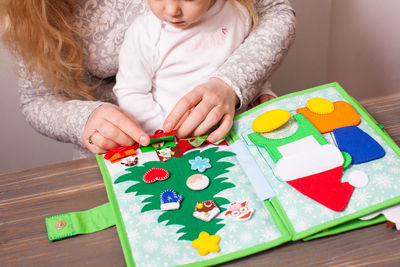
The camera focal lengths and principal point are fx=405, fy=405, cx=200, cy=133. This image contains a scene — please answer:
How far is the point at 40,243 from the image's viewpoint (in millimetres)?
563

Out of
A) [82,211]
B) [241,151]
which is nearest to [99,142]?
[82,211]

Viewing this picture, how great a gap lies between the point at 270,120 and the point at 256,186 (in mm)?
129

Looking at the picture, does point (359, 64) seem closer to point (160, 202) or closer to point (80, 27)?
point (80, 27)

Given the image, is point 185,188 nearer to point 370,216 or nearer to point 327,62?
point 370,216

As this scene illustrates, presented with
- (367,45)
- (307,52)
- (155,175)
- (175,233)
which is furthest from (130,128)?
(307,52)

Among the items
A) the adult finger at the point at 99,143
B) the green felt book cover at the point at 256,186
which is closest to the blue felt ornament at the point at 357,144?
the green felt book cover at the point at 256,186

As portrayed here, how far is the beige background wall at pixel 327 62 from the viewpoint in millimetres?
1246

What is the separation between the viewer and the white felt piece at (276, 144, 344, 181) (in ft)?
1.87

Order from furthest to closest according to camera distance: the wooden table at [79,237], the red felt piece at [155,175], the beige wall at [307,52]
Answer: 1. the beige wall at [307,52]
2. the red felt piece at [155,175]
3. the wooden table at [79,237]

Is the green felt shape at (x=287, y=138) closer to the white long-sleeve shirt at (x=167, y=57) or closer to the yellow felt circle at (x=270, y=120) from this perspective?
the yellow felt circle at (x=270, y=120)

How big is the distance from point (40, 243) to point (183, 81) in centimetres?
46

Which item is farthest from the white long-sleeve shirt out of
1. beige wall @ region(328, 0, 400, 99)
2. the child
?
beige wall @ region(328, 0, 400, 99)

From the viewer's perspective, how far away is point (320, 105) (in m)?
0.68

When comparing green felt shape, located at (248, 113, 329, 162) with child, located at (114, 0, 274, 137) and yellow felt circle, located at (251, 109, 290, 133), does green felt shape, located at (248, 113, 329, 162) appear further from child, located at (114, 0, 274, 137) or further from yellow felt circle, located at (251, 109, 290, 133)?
child, located at (114, 0, 274, 137)
